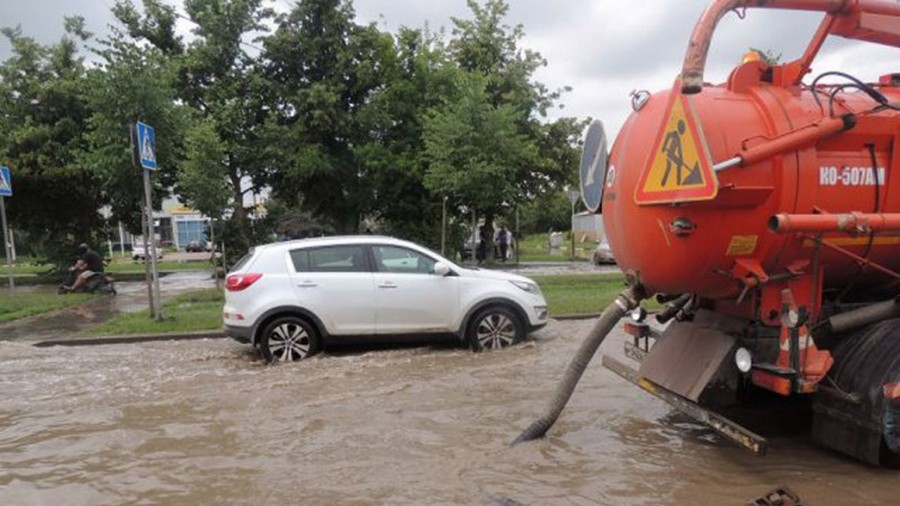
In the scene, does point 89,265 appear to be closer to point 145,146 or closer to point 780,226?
point 145,146

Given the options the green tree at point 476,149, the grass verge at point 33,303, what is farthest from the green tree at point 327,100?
the grass verge at point 33,303

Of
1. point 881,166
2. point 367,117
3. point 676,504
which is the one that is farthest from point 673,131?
point 367,117

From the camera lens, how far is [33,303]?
15648 mm

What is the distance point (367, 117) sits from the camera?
2405cm

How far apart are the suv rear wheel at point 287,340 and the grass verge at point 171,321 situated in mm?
3020

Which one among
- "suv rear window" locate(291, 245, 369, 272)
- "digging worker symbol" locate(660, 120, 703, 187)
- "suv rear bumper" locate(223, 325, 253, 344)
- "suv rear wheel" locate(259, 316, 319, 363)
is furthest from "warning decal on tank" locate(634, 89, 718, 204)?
"suv rear bumper" locate(223, 325, 253, 344)

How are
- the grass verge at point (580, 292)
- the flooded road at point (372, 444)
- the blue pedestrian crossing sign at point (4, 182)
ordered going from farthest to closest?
the blue pedestrian crossing sign at point (4, 182), the grass verge at point (580, 292), the flooded road at point (372, 444)

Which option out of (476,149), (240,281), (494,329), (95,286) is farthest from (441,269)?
(95,286)

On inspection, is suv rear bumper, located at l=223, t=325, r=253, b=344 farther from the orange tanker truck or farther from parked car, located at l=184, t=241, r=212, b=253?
parked car, located at l=184, t=241, r=212, b=253

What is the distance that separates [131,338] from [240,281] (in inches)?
130

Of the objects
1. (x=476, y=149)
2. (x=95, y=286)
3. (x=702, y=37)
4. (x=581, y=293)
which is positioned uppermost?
(x=476, y=149)

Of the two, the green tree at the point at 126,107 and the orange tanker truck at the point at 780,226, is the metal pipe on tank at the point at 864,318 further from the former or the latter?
the green tree at the point at 126,107

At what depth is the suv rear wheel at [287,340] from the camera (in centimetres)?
885

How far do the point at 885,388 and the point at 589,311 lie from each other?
317 inches
